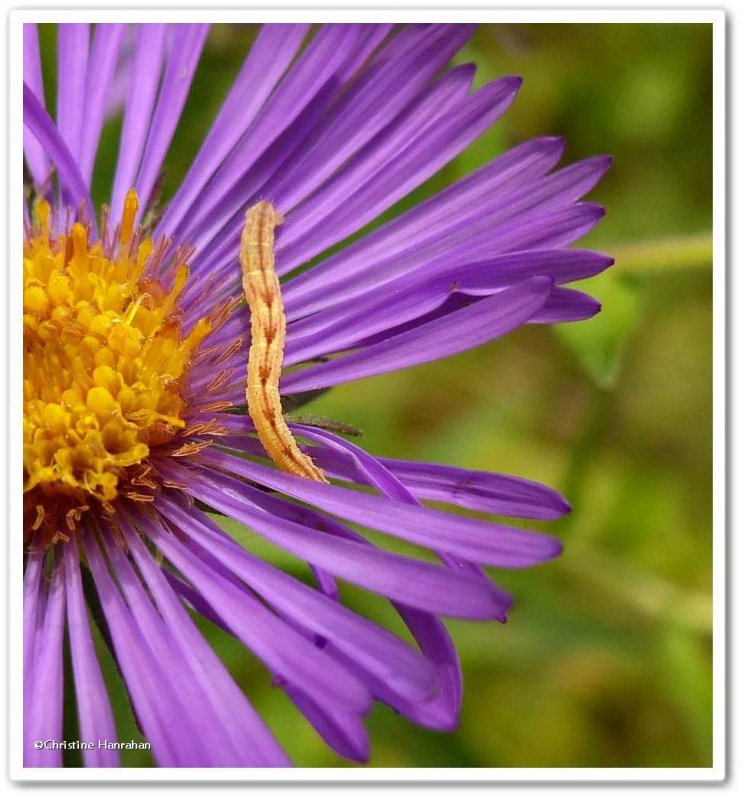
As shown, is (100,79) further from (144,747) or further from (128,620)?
(144,747)

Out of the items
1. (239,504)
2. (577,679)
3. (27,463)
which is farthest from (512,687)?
(27,463)

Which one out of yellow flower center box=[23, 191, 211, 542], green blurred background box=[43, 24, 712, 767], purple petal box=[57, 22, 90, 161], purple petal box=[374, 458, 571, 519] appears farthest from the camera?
green blurred background box=[43, 24, 712, 767]

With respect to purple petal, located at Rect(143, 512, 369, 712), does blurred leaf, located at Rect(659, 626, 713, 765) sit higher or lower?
lower

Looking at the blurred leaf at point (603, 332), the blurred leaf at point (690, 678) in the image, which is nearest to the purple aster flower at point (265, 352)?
the blurred leaf at point (603, 332)

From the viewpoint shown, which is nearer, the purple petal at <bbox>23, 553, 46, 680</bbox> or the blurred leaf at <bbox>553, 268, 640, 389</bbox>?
the purple petal at <bbox>23, 553, 46, 680</bbox>

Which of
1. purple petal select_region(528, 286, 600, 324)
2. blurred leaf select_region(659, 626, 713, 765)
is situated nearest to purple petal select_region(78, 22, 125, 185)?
purple petal select_region(528, 286, 600, 324)

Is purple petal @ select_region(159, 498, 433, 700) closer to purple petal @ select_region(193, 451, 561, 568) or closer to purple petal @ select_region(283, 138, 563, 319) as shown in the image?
purple petal @ select_region(193, 451, 561, 568)

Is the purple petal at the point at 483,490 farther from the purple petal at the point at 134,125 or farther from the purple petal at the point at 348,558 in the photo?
the purple petal at the point at 134,125
